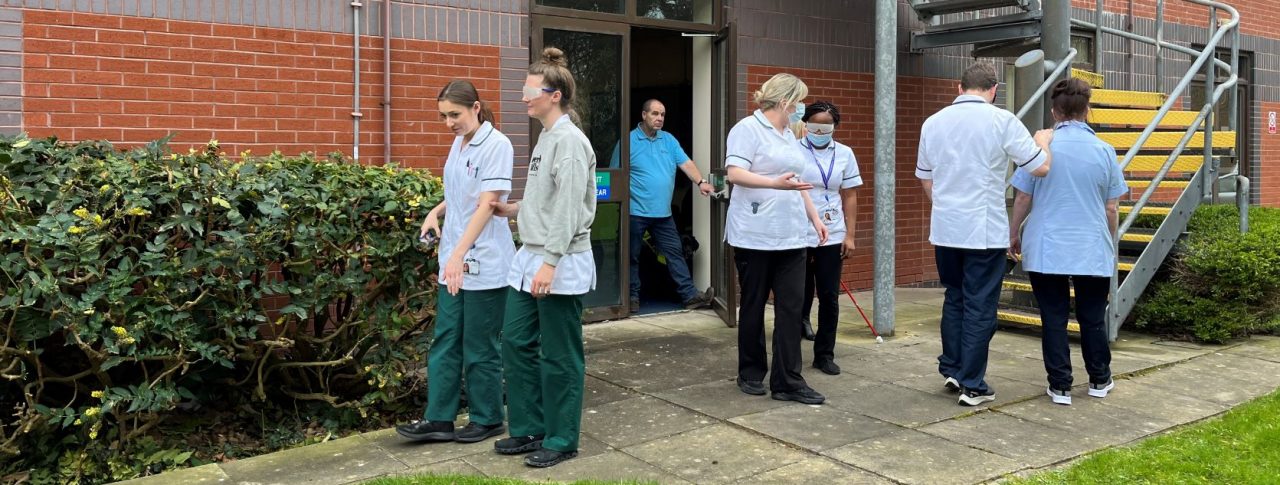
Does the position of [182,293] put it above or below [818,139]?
below

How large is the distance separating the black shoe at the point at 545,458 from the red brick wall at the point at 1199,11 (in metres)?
9.00

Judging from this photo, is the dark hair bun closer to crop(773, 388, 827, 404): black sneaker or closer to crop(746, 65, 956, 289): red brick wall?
crop(773, 388, 827, 404): black sneaker

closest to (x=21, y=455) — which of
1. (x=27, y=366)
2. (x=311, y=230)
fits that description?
(x=27, y=366)

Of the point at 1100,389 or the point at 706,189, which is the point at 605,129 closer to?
the point at 706,189

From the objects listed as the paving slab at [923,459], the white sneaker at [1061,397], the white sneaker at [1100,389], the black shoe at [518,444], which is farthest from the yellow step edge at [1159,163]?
the black shoe at [518,444]

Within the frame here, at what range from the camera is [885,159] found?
7480 mm

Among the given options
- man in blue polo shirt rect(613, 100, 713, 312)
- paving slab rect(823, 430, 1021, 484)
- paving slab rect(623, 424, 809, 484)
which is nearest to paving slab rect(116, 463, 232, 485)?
paving slab rect(623, 424, 809, 484)

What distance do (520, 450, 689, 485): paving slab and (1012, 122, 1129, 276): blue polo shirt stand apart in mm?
2568

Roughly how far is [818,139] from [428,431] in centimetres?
302

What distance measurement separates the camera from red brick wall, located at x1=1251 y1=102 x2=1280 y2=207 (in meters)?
14.1

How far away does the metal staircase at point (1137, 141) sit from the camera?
7473 millimetres

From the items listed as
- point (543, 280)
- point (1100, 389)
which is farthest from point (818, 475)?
point (1100, 389)

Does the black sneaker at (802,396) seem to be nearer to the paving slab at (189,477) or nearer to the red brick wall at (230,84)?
the paving slab at (189,477)

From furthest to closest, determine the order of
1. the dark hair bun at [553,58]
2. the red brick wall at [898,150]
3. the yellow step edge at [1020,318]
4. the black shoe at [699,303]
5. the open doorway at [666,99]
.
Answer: the red brick wall at [898,150] → the open doorway at [666,99] → the black shoe at [699,303] → the yellow step edge at [1020,318] → the dark hair bun at [553,58]
